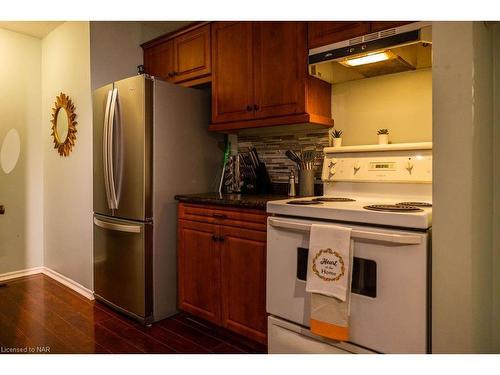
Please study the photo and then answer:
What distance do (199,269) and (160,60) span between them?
1.76m

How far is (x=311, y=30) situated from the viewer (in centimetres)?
205

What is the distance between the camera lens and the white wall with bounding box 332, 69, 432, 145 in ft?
6.57

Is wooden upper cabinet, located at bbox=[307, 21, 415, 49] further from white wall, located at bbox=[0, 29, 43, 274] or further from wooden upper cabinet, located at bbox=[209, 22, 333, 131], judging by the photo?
white wall, located at bbox=[0, 29, 43, 274]

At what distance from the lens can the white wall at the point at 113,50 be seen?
287 cm

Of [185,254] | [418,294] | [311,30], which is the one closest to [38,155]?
[185,254]

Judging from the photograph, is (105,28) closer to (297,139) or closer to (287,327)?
(297,139)

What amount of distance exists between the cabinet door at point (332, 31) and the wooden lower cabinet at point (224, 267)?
3.35 ft

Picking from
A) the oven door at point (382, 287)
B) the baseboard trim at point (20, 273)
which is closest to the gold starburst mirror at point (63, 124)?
the baseboard trim at point (20, 273)

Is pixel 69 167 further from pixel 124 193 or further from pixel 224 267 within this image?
pixel 224 267

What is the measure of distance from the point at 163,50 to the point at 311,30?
4.61 ft

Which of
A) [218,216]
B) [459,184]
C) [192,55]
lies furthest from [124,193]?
[459,184]

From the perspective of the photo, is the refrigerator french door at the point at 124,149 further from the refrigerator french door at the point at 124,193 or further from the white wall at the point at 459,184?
the white wall at the point at 459,184

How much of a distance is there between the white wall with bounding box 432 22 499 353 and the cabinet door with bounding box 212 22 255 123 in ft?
4.22
